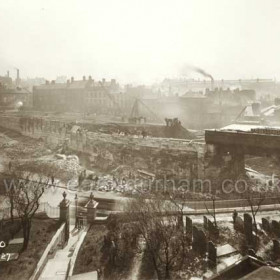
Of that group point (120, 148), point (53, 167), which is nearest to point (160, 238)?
point (53, 167)

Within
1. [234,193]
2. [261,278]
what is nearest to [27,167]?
[234,193]

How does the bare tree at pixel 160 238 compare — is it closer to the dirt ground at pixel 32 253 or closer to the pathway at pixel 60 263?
the pathway at pixel 60 263

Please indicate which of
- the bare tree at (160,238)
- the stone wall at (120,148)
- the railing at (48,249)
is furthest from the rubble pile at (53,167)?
the bare tree at (160,238)

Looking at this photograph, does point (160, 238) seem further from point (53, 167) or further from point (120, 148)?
point (120, 148)

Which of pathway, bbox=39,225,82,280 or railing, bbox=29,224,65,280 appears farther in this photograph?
pathway, bbox=39,225,82,280

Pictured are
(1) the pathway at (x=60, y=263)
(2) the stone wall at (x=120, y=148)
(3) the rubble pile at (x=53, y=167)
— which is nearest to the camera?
(1) the pathway at (x=60, y=263)

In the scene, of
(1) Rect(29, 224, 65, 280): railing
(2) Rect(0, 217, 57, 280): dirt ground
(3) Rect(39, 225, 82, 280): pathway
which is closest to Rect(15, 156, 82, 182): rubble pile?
(2) Rect(0, 217, 57, 280): dirt ground

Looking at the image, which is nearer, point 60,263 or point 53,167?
point 60,263

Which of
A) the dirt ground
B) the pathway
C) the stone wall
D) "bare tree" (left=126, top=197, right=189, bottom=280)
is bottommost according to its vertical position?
the pathway

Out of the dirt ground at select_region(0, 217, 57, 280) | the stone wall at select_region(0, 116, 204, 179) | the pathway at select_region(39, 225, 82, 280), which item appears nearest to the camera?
the dirt ground at select_region(0, 217, 57, 280)

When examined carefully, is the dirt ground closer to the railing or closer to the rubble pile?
the railing

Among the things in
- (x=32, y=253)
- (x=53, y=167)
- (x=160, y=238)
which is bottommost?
(x=32, y=253)
